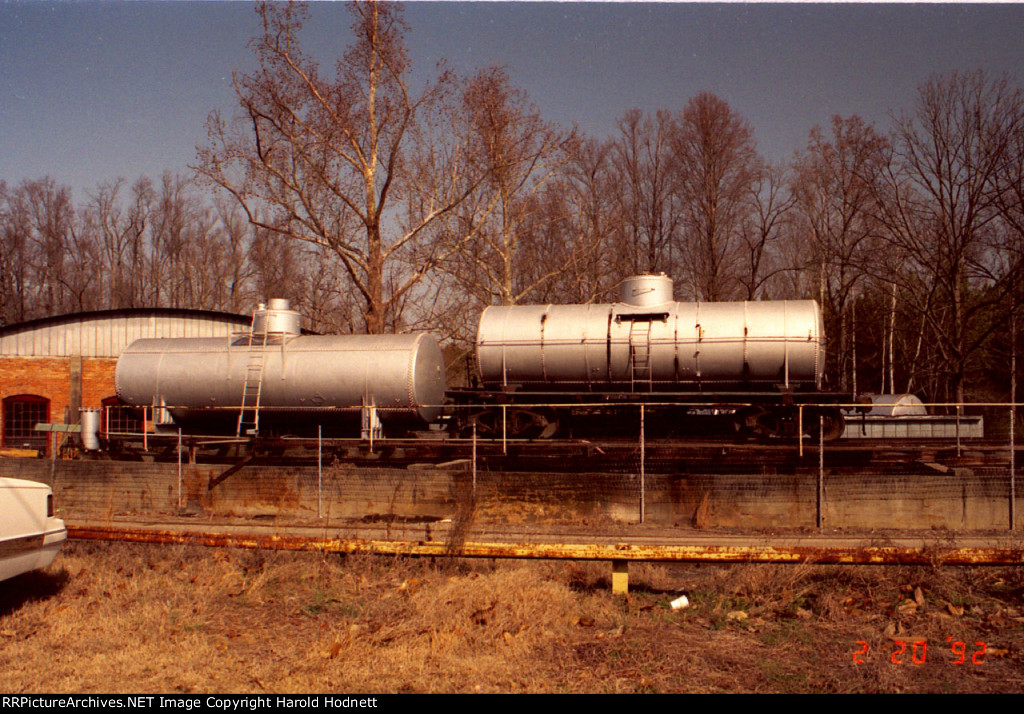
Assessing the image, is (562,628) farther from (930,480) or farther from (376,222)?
(376,222)

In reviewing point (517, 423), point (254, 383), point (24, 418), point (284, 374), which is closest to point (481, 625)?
point (517, 423)

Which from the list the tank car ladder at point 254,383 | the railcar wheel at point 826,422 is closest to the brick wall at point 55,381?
the tank car ladder at point 254,383

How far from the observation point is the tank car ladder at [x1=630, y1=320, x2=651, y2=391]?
20.3 metres

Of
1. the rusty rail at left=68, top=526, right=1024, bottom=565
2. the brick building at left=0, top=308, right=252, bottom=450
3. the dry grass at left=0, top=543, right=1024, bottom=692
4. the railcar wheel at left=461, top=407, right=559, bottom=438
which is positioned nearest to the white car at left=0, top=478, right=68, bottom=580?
the dry grass at left=0, top=543, right=1024, bottom=692

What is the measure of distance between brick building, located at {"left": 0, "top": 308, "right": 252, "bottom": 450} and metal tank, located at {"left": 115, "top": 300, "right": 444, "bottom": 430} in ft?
29.6

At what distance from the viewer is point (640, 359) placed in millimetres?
20359

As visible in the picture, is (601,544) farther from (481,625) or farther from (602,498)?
(602,498)

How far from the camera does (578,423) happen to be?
70.1 ft

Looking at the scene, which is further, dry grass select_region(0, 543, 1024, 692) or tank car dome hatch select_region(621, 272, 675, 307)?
tank car dome hatch select_region(621, 272, 675, 307)

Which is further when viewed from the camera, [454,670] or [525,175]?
[525,175]

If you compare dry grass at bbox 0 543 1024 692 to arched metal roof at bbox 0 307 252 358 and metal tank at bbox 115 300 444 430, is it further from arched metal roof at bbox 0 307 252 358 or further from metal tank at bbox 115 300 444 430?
arched metal roof at bbox 0 307 252 358
